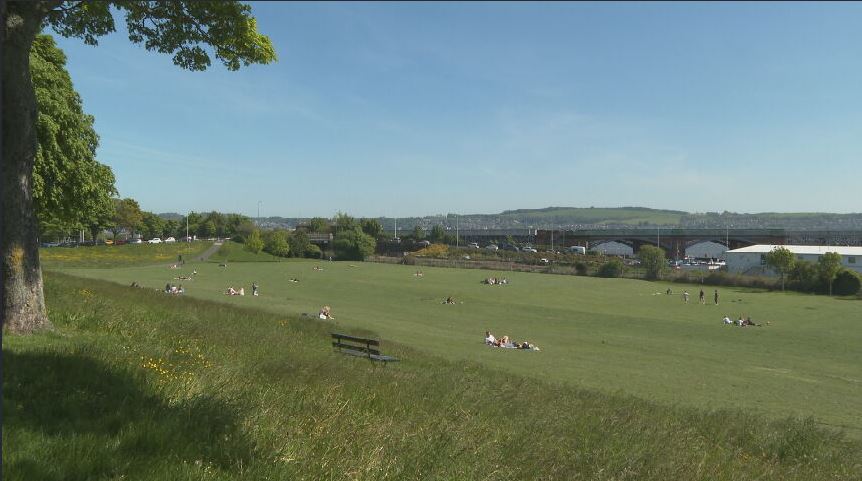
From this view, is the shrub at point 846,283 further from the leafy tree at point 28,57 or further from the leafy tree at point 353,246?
the leafy tree at point 353,246

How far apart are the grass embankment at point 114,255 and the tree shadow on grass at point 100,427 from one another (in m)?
75.2

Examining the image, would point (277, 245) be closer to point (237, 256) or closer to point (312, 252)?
point (312, 252)

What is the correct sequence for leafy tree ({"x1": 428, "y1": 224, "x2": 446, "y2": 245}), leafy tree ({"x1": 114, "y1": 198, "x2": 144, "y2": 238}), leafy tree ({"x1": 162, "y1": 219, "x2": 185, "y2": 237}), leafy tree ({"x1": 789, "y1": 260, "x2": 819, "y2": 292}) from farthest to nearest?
leafy tree ({"x1": 428, "y1": 224, "x2": 446, "y2": 245}), leafy tree ({"x1": 162, "y1": 219, "x2": 185, "y2": 237}), leafy tree ({"x1": 114, "y1": 198, "x2": 144, "y2": 238}), leafy tree ({"x1": 789, "y1": 260, "x2": 819, "y2": 292})

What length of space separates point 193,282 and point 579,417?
5513 cm

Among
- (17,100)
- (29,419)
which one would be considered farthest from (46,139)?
(29,419)

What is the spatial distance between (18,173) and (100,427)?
6.51 meters

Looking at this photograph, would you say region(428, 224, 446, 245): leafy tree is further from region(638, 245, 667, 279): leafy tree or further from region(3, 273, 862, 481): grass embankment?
region(3, 273, 862, 481): grass embankment

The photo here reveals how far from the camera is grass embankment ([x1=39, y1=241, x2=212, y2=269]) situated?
80.2m

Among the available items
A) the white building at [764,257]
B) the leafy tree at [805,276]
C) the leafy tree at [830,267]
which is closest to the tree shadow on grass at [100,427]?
the leafy tree at [830,267]

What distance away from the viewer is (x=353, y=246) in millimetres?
120938

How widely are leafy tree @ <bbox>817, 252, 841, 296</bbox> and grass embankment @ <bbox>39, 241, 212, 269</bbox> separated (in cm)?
8812

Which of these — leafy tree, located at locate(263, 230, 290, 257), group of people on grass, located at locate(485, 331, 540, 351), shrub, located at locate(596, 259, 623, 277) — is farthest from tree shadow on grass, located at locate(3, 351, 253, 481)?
leafy tree, located at locate(263, 230, 290, 257)

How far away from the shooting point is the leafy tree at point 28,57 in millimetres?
9797

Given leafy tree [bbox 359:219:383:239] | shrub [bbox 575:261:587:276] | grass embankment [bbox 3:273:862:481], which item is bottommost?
shrub [bbox 575:261:587:276]
